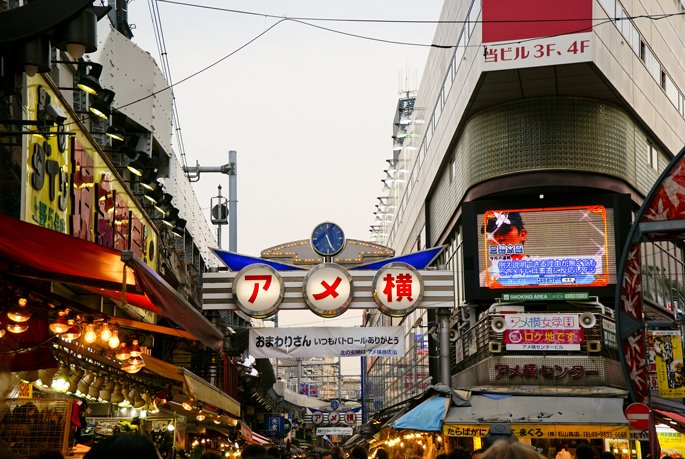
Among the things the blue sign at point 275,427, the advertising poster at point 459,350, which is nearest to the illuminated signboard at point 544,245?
the advertising poster at point 459,350

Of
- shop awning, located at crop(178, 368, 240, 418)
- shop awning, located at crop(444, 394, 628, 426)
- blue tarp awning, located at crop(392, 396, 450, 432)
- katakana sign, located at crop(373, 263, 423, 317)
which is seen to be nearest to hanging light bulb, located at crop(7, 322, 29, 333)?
shop awning, located at crop(178, 368, 240, 418)

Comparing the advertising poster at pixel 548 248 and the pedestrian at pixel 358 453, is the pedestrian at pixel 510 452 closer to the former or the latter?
the pedestrian at pixel 358 453

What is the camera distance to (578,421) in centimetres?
1723

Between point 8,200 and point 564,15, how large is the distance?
19.2m

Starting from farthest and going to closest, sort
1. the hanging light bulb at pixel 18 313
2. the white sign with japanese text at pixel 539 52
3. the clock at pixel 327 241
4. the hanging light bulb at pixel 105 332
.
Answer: the white sign with japanese text at pixel 539 52 < the clock at pixel 327 241 < the hanging light bulb at pixel 105 332 < the hanging light bulb at pixel 18 313

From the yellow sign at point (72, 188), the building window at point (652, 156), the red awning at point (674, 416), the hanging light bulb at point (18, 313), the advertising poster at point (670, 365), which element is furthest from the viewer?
the building window at point (652, 156)

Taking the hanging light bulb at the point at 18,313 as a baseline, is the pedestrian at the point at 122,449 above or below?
below

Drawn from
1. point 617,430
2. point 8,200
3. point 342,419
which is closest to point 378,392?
point 342,419

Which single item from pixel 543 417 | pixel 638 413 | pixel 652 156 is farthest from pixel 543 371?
pixel 652 156

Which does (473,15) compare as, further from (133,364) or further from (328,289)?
(133,364)

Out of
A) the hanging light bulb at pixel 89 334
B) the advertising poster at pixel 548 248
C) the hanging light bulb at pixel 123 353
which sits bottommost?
the hanging light bulb at pixel 123 353

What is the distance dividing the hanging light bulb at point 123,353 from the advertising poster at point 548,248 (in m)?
16.4

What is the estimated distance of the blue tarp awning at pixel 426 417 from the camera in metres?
15.0

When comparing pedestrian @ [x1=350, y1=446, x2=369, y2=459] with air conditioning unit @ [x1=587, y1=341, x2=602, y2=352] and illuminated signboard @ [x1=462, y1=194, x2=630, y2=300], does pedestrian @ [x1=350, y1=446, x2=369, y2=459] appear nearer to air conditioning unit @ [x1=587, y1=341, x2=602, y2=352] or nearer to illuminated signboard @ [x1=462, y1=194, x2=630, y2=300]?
air conditioning unit @ [x1=587, y1=341, x2=602, y2=352]
